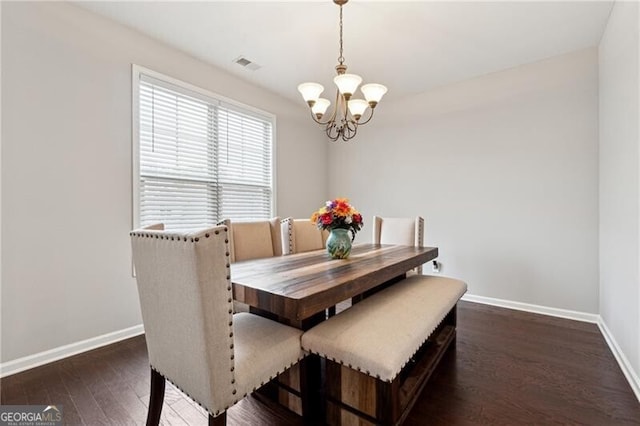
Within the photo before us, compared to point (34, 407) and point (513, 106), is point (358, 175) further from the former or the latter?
point (34, 407)

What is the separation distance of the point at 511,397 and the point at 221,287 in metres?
1.80

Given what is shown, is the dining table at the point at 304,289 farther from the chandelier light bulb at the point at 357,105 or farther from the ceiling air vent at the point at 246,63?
the ceiling air vent at the point at 246,63

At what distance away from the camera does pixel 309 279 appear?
4.88 ft

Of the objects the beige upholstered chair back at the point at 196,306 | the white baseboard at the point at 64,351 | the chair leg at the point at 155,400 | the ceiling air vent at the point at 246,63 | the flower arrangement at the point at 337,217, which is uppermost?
the ceiling air vent at the point at 246,63

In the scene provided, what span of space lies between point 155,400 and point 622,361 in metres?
2.96

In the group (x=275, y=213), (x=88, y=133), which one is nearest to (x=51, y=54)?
(x=88, y=133)

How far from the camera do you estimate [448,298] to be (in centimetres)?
204

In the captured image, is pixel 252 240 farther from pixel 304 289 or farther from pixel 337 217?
pixel 304 289

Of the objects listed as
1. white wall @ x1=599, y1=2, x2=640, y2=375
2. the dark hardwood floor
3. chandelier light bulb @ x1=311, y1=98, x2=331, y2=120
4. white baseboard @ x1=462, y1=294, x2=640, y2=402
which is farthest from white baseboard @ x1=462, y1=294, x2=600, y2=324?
chandelier light bulb @ x1=311, y1=98, x2=331, y2=120

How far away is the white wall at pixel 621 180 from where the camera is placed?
1.85 meters

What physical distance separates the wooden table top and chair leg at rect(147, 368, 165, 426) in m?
0.56

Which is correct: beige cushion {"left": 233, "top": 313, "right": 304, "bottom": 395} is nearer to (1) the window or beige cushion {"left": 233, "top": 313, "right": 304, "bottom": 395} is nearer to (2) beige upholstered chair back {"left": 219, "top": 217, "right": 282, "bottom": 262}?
(2) beige upholstered chair back {"left": 219, "top": 217, "right": 282, "bottom": 262}

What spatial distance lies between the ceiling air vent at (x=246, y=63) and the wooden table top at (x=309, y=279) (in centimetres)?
217

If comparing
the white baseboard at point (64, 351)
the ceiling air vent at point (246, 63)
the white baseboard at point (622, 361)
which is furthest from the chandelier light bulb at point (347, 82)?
the white baseboard at point (64, 351)
